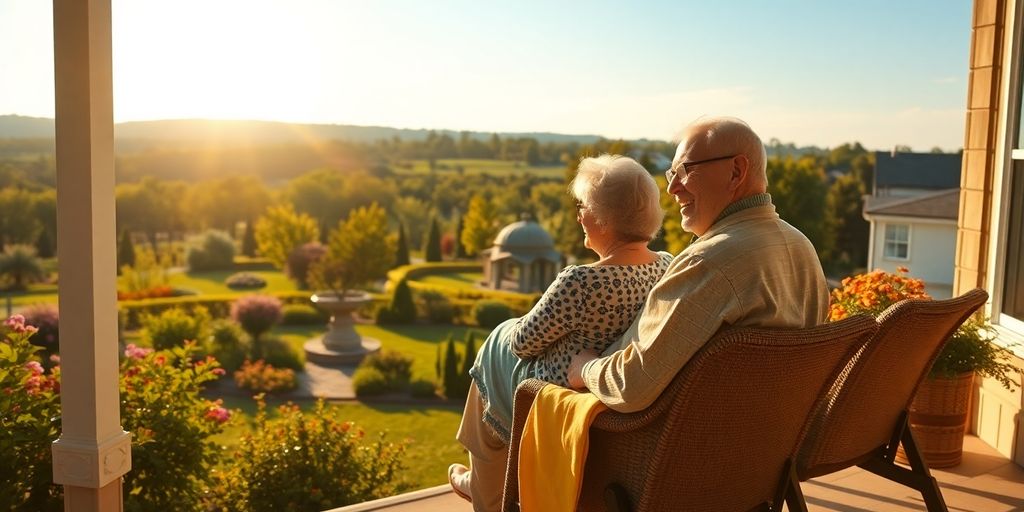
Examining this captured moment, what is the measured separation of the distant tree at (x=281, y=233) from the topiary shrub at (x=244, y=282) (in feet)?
2.71

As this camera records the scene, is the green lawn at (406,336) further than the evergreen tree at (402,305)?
No

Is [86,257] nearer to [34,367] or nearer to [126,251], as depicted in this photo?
[34,367]

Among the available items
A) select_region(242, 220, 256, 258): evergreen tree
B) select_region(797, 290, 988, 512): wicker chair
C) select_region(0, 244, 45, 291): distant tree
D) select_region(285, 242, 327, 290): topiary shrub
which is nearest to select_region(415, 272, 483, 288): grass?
select_region(285, 242, 327, 290): topiary shrub

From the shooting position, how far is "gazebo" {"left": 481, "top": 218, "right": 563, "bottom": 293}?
29562 mm

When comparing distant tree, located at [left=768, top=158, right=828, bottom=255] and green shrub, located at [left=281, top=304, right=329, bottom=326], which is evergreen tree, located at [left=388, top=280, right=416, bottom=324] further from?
distant tree, located at [left=768, top=158, right=828, bottom=255]

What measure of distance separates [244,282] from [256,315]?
18.0ft

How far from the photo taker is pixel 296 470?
4066 millimetres

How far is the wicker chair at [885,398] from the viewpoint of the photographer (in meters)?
2.09

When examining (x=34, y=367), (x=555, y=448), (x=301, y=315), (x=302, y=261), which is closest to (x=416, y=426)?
(x=301, y=315)

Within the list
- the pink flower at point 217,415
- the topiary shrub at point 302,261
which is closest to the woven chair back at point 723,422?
the pink flower at point 217,415

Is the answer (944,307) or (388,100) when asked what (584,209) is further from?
(388,100)

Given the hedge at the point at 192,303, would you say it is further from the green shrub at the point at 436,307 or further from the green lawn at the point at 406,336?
the green shrub at the point at 436,307

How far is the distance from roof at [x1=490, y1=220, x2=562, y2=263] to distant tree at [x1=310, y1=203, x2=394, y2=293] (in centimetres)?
398

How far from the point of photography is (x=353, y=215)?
1095 inches
